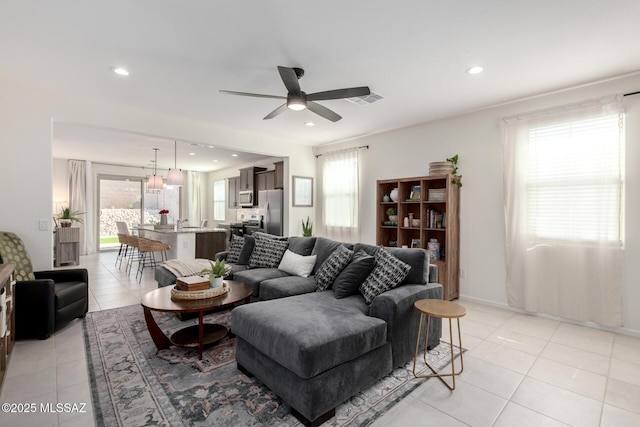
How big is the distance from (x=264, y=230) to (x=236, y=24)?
507 cm

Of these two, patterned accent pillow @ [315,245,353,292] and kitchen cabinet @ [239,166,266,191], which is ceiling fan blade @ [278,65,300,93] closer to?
patterned accent pillow @ [315,245,353,292]

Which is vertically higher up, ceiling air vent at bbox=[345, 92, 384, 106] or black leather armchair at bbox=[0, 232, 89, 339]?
ceiling air vent at bbox=[345, 92, 384, 106]

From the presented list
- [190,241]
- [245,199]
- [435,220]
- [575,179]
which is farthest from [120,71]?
[245,199]

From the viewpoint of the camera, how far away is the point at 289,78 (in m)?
2.60

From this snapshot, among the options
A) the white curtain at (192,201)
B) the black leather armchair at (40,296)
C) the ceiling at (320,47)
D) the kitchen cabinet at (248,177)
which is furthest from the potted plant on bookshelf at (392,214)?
the white curtain at (192,201)

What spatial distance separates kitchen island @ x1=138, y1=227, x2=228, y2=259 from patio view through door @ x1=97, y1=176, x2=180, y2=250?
3173 mm

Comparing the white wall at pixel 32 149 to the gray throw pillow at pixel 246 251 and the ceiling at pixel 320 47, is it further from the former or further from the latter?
the gray throw pillow at pixel 246 251

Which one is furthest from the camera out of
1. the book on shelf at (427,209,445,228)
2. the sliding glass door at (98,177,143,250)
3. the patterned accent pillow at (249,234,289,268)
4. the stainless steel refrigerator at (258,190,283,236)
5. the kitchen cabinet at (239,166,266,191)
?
the sliding glass door at (98,177,143,250)

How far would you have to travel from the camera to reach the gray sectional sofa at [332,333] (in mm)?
1828

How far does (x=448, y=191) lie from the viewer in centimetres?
425

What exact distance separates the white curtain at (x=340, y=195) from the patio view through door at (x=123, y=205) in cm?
563

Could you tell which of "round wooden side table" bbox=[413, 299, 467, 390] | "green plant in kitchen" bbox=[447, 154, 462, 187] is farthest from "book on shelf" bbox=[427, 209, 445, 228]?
"round wooden side table" bbox=[413, 299, 467, 390]

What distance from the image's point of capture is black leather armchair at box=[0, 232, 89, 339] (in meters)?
2.93

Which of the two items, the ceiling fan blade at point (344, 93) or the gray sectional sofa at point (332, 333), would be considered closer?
the gray sectional sofa at point (332, 333)
